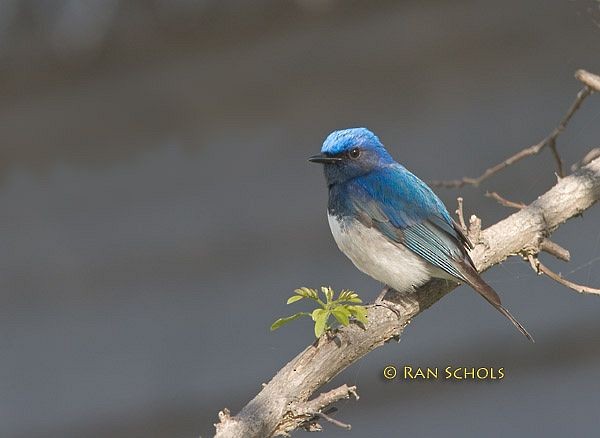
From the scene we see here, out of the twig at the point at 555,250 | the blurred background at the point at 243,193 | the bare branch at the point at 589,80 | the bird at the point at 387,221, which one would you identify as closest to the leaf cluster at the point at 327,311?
the bird at the point at 387,221

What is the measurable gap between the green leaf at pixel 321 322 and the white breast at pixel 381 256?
811 mm

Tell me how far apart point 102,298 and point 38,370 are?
0.68 metres

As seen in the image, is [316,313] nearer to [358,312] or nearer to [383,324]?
[358,312]

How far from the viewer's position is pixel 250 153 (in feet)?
20.2

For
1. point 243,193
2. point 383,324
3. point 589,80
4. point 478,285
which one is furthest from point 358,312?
point 243,193

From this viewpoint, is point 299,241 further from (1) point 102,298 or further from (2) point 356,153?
(2) point 356,153

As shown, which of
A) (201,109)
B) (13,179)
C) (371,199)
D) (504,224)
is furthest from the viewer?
(13,179)

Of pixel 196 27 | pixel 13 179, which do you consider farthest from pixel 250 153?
pixel 13 179

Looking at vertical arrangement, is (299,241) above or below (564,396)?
above

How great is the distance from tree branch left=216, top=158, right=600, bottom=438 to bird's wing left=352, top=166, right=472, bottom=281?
0.15 metres

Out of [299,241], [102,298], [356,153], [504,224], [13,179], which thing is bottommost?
[504,224]

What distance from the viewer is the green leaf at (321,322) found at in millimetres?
2979

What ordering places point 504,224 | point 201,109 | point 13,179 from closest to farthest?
1. point 504,224
2. point 201,109
3. point 13,179

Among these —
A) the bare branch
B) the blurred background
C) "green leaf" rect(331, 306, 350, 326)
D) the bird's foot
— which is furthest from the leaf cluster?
the blurred background
